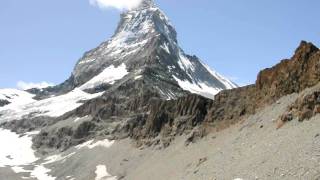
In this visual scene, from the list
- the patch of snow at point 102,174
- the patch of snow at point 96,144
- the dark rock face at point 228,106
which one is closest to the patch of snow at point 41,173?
the patch of snow at point 96,144

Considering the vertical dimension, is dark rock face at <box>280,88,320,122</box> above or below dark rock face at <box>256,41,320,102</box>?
below

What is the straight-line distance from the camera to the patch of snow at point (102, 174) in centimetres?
13679

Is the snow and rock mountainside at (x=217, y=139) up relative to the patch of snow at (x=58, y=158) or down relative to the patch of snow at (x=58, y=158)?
down

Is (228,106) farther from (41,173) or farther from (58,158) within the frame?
(58,158)

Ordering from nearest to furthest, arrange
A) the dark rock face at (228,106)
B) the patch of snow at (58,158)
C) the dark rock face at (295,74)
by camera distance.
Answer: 1. the dark rock face at (295,74)
2. the dark rock face at (228,106)
3. the patch of snow at (58,158)

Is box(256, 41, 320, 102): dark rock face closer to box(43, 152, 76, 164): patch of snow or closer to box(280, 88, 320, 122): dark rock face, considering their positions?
box(280, 88, 320, 122): dark rock face

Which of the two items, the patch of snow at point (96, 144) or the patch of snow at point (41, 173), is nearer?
the patch of snow at point (41, 173)

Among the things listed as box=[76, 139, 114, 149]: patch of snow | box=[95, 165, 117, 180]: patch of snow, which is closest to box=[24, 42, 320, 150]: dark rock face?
box=[76, 139, 114, 149]: patch of snow

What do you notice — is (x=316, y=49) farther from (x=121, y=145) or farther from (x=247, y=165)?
(x=121, y=145)

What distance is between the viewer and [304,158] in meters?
54.8

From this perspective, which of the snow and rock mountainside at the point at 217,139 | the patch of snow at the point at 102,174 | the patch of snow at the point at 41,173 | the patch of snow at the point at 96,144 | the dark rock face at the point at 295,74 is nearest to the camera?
the snow and rock mountainside at the point at 217,139

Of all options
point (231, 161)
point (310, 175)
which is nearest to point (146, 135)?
point (231, 161)

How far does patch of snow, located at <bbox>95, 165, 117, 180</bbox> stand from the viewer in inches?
5385

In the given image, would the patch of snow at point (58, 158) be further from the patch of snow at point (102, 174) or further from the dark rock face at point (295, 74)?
the dark rock face at point (295, 74)
